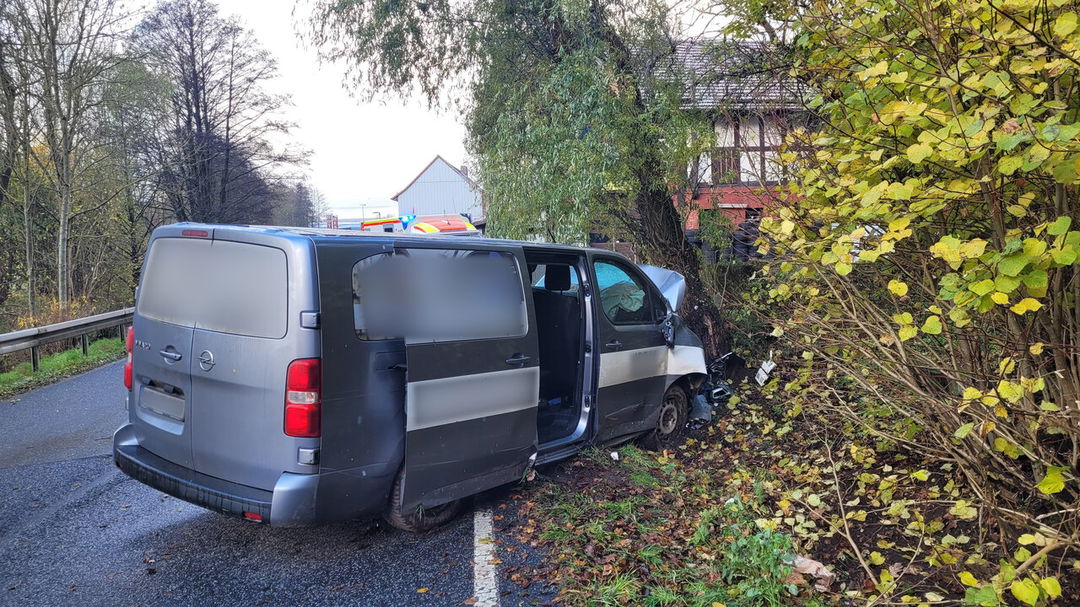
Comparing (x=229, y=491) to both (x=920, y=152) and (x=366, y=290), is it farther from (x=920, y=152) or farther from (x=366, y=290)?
(x=920, y=152)

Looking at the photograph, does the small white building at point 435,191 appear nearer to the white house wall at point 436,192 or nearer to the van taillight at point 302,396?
the white house wall at point 436,192

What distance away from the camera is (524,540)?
413cm

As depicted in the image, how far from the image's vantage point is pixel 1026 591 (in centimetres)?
235

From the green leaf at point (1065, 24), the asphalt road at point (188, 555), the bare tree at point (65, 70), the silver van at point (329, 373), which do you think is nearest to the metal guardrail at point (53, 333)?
the bare tree at point (65, 70)

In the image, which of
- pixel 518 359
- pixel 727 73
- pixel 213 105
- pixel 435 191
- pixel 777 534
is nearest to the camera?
pixel 777 534

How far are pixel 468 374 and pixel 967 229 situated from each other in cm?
275

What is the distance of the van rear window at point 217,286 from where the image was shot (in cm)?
351

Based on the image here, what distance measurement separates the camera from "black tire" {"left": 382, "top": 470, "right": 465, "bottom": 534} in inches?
151

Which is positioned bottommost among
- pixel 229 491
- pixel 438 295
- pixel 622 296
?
pixel 229 491

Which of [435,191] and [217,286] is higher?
[435,191]

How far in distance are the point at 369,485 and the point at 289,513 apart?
428 millimetres

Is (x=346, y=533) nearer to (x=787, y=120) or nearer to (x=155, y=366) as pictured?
(x=155, y=366)

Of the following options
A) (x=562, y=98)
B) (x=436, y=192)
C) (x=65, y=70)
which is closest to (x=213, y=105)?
(x=65, y=70)

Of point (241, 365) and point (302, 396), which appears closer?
point (302, 396)
